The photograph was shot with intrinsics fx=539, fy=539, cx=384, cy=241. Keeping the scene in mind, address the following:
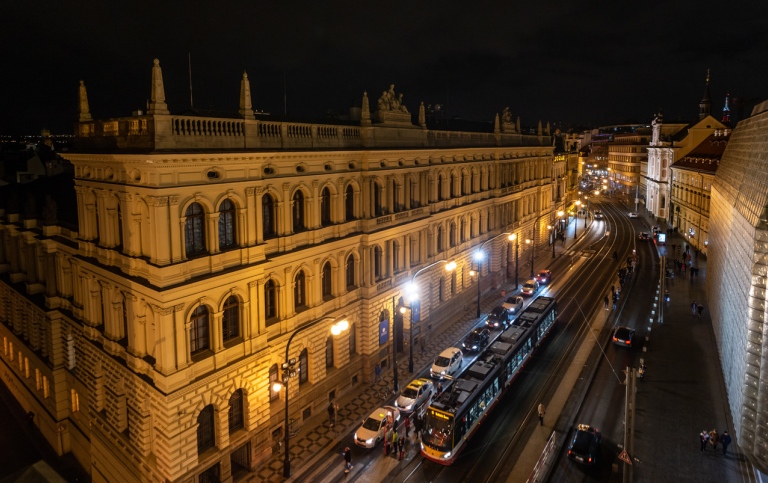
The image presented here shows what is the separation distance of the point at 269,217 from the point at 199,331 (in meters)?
7.46

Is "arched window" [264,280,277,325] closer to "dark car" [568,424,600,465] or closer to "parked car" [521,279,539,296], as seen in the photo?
"dark car" [568,424,600,465]

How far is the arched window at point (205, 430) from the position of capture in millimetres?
26812

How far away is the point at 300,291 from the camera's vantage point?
33188 millimetres

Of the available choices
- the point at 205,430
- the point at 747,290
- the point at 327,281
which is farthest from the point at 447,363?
the point at 747,290

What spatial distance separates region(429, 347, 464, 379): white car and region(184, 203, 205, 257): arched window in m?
19.4

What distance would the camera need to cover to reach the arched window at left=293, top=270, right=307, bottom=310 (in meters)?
32.8

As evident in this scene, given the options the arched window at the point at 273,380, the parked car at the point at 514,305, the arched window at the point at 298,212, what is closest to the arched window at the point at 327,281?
the arched window at the point at 298,212

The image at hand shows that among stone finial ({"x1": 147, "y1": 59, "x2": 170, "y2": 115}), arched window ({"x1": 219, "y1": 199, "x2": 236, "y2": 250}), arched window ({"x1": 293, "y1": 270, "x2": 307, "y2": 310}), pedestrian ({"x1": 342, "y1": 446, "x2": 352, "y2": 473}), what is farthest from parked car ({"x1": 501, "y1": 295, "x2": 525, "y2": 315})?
stone finial ({"x1": 147, "y1": 59, "x2": 170, "y2": 115})

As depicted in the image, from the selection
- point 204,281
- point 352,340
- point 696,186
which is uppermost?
point 696,186

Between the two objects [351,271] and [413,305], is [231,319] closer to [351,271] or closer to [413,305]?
[351,271]

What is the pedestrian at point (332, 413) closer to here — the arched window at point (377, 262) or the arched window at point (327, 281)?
the arched window at point (327, 281)

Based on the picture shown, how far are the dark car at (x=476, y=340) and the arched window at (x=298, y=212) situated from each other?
17839mm

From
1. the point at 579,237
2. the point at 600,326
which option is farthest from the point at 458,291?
the point at 579,237

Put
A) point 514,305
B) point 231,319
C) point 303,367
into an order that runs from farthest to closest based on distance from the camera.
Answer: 1. point 514,305
2. point 303,367
3. point 231,319
